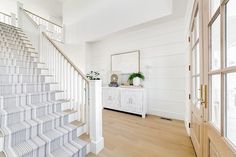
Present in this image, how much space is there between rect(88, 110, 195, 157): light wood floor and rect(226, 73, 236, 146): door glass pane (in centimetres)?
138

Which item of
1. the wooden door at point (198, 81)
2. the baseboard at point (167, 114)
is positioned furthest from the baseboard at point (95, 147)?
the baseboard at point (167, 114)

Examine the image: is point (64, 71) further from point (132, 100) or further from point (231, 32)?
point (231, 32)

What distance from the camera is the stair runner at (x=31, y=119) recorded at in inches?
54.9

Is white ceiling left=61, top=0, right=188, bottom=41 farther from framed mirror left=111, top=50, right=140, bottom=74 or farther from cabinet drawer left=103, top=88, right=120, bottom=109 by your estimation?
cabinet drawer left=103, top=88, right=120, bottom=109

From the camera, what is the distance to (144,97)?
3.60m

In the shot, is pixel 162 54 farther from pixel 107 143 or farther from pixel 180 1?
pixel 107 143

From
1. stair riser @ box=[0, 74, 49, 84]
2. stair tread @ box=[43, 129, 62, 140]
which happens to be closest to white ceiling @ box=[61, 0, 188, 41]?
stair riser @ box=[0, 74, 49, 84]

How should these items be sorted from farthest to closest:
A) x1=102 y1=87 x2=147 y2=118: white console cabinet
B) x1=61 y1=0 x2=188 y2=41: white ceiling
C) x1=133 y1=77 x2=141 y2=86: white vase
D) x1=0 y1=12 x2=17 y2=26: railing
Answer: x1=0 y1=12 x2=17 y2=26: railing < x1=133 y1=77 x2=141 y2=86: white vase < x1=102 y1=87 x2=147 y2=118: white console cabinet < x1=61 y1=0 x2=188 y2=41: white ceiling

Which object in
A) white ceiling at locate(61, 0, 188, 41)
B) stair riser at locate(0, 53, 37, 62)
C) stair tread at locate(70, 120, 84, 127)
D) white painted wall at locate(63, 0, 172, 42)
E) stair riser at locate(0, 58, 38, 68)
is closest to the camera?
stair tread at locate(70, 120, 84, 127)

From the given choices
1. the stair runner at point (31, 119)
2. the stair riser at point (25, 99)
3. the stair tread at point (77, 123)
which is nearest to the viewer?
the stair runner at point (31, 119)

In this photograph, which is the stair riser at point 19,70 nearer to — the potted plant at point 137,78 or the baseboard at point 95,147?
the baseboard at point 95,147

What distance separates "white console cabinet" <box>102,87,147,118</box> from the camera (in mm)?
3609

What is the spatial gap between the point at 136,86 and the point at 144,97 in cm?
44

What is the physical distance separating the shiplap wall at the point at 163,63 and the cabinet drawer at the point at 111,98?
104cm
